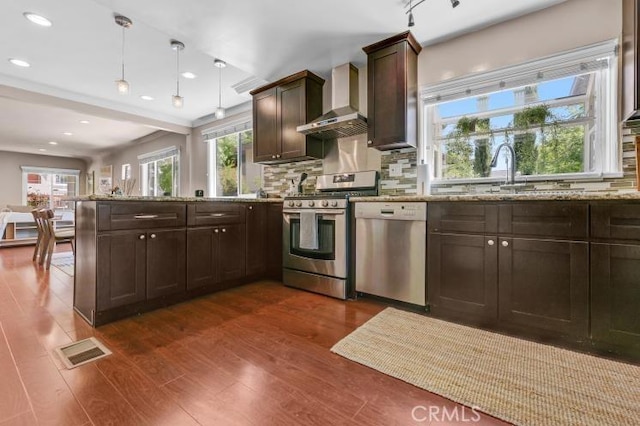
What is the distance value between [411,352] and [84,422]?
1.53m

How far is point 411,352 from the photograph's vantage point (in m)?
1.62

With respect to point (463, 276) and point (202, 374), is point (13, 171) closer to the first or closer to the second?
point (202, 374)

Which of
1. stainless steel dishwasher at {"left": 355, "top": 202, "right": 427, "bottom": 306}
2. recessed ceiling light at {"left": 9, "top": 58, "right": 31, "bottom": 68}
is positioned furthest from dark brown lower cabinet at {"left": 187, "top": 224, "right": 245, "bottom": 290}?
recessed ceiling light at {"left": 9, "top": 58, "right": 31, "bottom": 68}

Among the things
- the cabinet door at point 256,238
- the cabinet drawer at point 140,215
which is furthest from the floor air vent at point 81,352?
the cabinet door at point 256,238

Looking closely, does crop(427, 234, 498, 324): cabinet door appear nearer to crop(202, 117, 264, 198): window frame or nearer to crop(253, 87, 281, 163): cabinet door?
crop(253, 87, 281, 163): cabinet door

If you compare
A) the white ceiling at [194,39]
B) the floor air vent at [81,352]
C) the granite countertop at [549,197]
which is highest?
the white ceiling at [194,39]

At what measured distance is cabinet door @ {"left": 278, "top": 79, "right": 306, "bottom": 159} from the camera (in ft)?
10.9

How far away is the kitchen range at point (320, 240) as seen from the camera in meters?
2.61

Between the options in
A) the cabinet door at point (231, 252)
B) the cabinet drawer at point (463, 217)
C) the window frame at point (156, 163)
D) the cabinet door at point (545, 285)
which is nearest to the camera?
the cabinet door at point (545, 285)

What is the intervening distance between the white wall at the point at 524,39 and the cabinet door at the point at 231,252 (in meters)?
2.42

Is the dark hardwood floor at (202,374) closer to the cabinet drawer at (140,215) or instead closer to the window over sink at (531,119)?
the cabinet drawer at (140,215)

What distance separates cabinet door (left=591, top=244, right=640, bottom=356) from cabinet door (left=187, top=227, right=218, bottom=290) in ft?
9.19

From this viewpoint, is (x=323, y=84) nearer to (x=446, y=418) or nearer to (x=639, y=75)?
(x=639, y=75)

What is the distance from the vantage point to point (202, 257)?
2613mm
